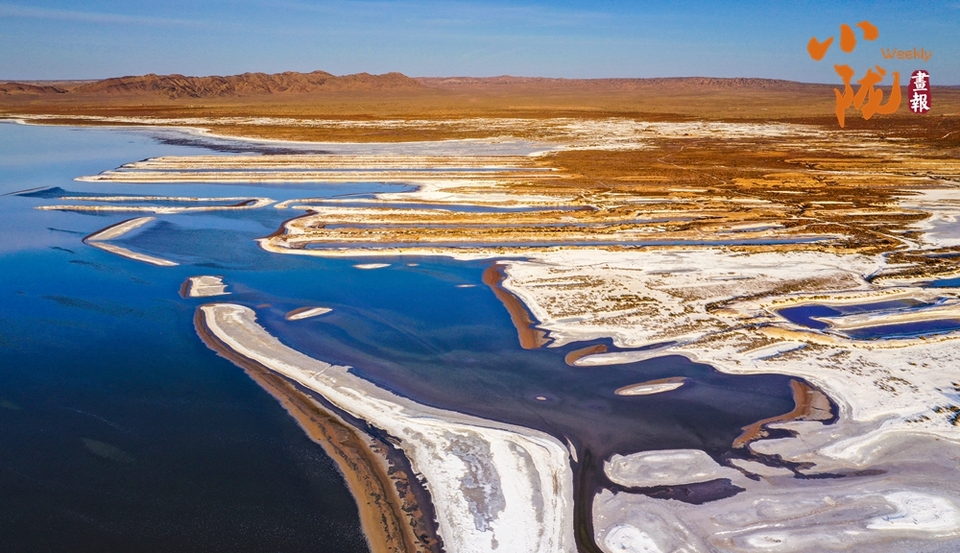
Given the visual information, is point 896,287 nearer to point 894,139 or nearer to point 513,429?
point 513,429

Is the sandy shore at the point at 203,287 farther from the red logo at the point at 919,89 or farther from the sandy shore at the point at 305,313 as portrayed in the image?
the red logo at the point at 919,89

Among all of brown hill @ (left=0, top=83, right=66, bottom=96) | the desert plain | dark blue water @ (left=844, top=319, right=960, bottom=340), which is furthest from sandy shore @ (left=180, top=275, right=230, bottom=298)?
brown hill @ (left=0, top=83, right=66, bottom=96)

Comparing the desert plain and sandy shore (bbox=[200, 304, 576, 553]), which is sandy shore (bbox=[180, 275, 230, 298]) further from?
sandy shore (bbox=[200, 304, 576, 553])

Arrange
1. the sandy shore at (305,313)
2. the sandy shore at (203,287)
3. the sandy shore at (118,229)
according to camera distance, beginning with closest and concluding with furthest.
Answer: the sandy shore at (305,313), the sandy shore at (203,287), the sandy shore at (118,229)

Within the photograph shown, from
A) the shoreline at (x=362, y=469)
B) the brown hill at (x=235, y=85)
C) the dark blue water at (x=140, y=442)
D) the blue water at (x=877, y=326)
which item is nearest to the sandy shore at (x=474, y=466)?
the shoreline at (x=362, y=469)

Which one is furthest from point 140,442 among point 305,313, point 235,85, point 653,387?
point 235,85

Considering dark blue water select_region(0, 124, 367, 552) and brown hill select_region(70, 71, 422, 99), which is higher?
brown hill select_region(70, 71, 422, 99)

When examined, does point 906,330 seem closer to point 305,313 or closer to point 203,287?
point 305,313
